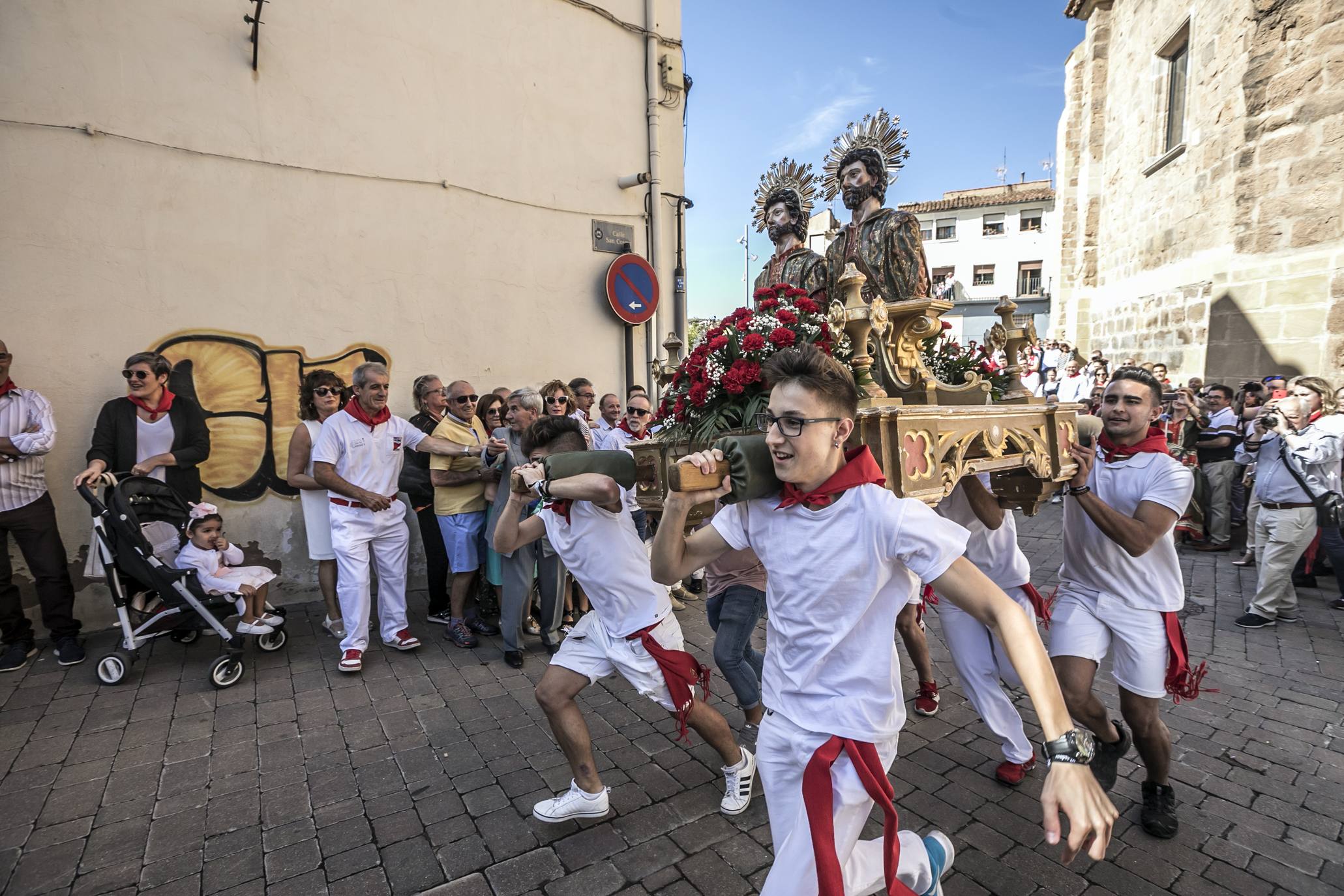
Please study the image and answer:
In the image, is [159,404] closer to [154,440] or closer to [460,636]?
[154,440]

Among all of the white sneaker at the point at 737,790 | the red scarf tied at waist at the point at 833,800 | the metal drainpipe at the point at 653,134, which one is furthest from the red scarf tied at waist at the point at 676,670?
the metal drainpipe at the point at 653,134

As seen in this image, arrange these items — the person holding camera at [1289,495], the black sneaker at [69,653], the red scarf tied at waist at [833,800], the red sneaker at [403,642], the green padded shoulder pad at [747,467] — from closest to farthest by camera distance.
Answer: the red scarf tied at waist at [833,800] → the green padded shoulder pad at [747,467] → the black sneaker at [69,653] → the red sneaker at [403,642] → the person holding camera at [1289,495]

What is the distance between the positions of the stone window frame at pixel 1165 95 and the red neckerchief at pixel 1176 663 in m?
11.0

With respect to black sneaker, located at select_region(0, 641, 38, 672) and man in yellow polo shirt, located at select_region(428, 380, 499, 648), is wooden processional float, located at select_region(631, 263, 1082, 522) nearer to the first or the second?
man in yellow polo shirt, located at select_region(428, 380, 499, 648)

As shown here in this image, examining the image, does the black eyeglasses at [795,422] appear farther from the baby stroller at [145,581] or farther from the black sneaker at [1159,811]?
the baby stroller at [145,581]

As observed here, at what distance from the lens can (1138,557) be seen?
2.92 metres

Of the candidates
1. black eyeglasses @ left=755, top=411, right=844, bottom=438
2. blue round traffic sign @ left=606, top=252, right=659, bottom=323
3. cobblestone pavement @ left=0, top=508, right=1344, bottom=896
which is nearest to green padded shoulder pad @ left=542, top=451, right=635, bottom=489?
black eyeglasses @ left=755, top=411, right=844, bottom=438

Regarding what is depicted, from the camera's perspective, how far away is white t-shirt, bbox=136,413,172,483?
5094 millimetres

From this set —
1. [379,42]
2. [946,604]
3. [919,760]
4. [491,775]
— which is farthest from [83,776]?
[379,42]

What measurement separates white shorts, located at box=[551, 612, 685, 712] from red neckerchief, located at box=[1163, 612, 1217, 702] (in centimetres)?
215

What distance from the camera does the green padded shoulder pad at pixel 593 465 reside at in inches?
105

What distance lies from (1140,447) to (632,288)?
6.24 metres

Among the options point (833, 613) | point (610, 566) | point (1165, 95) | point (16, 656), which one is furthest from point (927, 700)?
point (1165, 95)

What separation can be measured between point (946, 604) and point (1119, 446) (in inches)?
44.7
